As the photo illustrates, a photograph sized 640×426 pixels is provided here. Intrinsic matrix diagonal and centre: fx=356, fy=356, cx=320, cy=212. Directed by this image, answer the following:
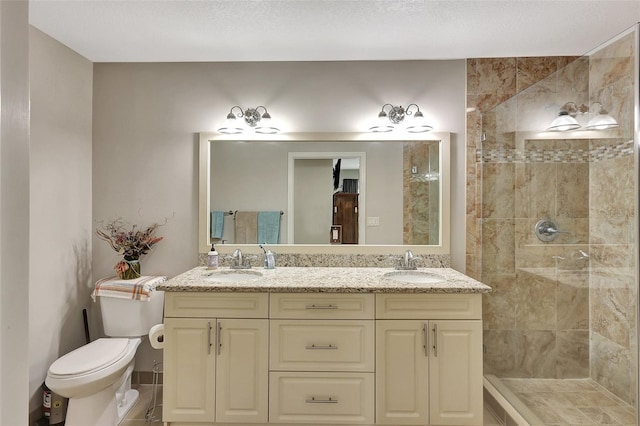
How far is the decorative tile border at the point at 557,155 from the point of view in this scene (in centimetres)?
155

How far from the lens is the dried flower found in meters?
2.45

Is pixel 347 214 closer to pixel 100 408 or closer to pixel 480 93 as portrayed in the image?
pixel 480 93

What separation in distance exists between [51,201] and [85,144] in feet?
1.67

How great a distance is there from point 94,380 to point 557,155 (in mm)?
2734

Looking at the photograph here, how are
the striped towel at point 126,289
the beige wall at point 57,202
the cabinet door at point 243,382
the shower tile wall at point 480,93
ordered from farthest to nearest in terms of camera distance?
the shower tile wall at point 480,93, the striped towel at point 126,289, the beige wall at point 57,202, the cabinet door at point 243,382

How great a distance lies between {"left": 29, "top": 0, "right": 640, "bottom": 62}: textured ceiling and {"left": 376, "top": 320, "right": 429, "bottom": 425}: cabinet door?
171 centimetres

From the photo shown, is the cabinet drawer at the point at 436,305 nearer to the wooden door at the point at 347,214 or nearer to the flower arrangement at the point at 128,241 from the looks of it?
the wooden door at the point at 347,214

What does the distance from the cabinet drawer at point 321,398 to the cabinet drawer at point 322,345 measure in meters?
0.05

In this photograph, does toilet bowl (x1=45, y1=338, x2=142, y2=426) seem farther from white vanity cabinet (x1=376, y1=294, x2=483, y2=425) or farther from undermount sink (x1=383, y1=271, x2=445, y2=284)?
undermount sink (x1=383, y1=271, x2=445, y2=284)

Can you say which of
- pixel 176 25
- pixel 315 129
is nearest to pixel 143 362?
pixel 315 129

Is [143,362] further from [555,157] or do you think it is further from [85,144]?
[555,157]

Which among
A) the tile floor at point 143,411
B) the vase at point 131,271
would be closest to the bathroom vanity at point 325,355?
the tile floor at point 143,411

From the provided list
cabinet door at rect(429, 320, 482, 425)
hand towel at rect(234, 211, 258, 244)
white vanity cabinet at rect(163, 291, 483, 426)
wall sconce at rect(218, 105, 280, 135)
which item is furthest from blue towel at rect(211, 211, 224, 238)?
cabinet door at rect(429, 320, 482, 425)

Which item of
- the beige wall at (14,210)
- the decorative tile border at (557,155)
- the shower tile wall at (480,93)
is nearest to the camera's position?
the beige wall at (14,210)
